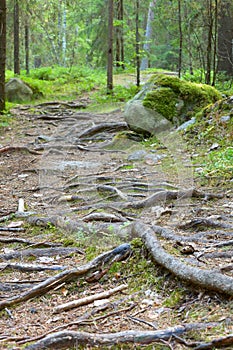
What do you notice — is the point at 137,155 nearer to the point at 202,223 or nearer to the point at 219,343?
the point at 202,223

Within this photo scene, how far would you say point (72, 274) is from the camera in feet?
12.0

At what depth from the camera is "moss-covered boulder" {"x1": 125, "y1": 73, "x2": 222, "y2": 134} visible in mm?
10547

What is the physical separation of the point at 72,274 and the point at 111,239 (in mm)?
800

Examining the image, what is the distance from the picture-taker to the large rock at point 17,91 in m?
17.7

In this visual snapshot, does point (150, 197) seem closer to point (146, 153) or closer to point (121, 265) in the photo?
point (121, 265)

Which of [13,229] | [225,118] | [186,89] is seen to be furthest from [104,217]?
[186,89]

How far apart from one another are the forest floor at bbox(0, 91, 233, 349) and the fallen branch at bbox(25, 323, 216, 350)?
0.01m

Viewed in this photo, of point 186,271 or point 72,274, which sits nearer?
point 186,271

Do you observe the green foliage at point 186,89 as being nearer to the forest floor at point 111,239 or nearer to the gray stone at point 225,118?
the forest floor at point 111,239

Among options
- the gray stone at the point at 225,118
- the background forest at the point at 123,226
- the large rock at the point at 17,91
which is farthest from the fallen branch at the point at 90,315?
the large rock at the point at 17,91

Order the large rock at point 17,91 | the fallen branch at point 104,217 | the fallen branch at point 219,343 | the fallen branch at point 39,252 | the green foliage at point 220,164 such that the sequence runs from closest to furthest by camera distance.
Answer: the fallen branch at point 219,343 → the fallen branch at point 39,252 → the fallen branch at point 104,217 → the green foliage at point 220,164 → the large rock at point 17,91

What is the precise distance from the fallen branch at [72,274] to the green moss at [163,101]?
7117 mm

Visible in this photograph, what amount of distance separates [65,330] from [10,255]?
6.26ft

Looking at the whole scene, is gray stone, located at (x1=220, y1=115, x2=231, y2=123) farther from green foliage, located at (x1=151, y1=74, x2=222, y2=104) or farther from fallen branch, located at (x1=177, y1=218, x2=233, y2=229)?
fallen branch, located at (x1=177, y1=218, x2=233, y2=229)
